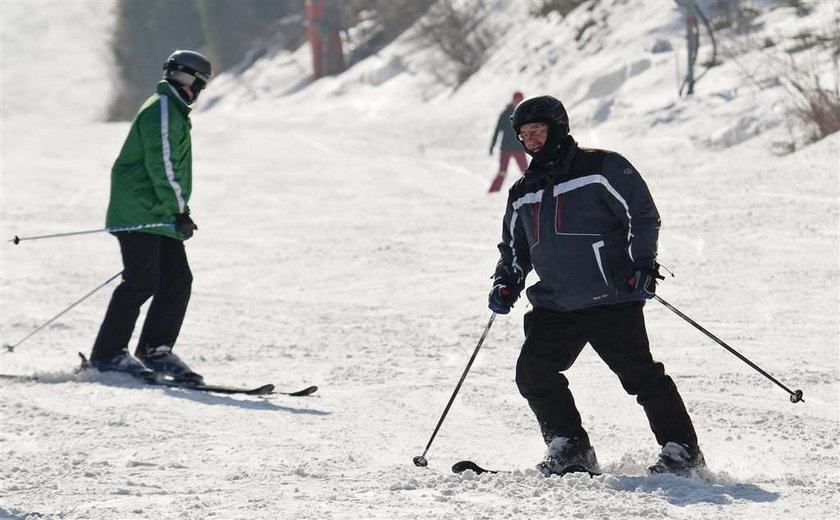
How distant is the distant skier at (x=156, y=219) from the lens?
6301 millimetres

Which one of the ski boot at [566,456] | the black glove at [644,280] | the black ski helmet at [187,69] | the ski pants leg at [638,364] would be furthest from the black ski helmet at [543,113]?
the black ski helmet at [187,69]

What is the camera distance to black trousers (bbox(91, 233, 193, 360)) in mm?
6473

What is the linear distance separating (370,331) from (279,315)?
104 cm

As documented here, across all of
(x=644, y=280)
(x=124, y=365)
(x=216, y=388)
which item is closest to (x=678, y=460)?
(x=644, y=280)

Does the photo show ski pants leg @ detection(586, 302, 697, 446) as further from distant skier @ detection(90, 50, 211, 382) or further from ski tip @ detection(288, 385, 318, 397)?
distant skier @ detection(90, 50, 211, 382)

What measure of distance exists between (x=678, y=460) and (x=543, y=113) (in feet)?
4.10

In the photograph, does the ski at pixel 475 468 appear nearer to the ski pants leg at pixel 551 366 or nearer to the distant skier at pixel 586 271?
the distant skier at pixel 586 271

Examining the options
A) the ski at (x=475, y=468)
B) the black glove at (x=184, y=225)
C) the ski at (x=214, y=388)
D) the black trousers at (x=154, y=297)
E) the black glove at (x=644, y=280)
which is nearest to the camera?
the black glove at (x=644, y=280)

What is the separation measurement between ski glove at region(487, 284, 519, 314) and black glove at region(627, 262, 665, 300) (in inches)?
20.6

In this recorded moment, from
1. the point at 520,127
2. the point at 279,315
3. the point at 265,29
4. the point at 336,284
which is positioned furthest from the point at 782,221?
the point at 265,29

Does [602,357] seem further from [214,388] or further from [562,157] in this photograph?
[214,388]

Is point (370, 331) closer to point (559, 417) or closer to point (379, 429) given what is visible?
point (379, 429)

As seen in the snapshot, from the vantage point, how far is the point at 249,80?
178 ft

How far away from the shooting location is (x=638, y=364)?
4.28 m
